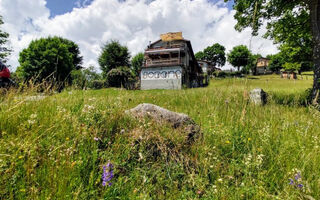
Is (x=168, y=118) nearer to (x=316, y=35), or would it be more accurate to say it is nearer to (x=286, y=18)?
(x=316, y=35)

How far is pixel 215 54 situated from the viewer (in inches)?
3029

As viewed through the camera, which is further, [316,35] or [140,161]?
[316,35]

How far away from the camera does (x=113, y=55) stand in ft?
130

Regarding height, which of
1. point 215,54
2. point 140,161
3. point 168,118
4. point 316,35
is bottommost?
point 140,161

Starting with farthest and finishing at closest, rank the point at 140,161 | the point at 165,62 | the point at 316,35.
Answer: the point at 165,62 → the point at 316,35 → the point at 140,161

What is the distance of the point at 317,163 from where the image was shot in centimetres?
172

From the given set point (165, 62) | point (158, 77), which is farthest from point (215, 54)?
point (158, 77)

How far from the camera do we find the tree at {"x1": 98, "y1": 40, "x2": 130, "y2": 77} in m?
39.5

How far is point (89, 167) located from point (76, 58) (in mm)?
56278

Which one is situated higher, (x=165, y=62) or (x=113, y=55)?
(x=113, y=55)

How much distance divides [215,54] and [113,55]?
192 ft

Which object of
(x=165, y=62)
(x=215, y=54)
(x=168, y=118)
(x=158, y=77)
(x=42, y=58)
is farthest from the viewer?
(x=215, y=54)

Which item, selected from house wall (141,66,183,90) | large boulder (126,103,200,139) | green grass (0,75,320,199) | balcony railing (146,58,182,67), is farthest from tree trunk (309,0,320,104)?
balcony railing (146,58,182,67)

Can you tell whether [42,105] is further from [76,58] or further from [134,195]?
[76,58]
